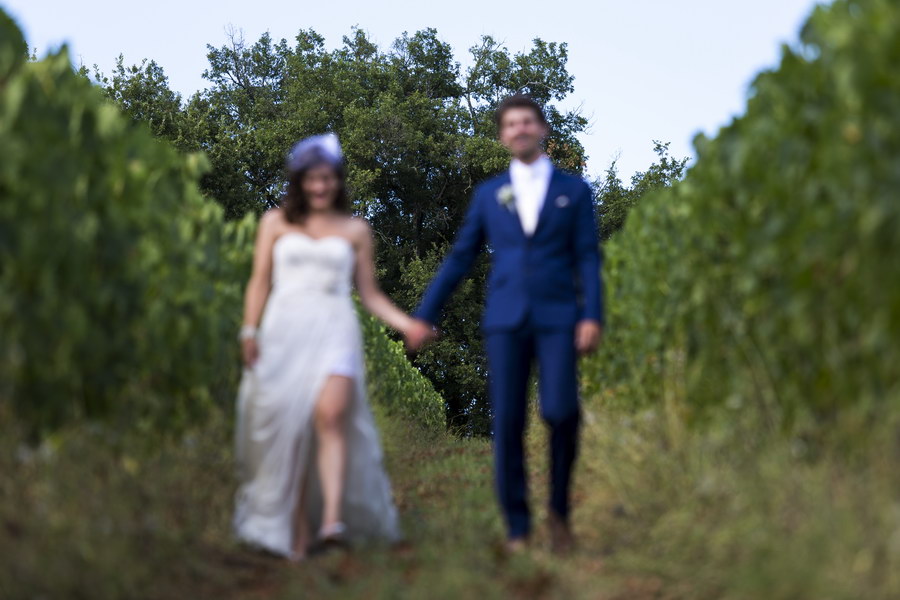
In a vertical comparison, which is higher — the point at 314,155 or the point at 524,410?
the point at 314,155

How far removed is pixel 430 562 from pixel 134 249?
2.09 m

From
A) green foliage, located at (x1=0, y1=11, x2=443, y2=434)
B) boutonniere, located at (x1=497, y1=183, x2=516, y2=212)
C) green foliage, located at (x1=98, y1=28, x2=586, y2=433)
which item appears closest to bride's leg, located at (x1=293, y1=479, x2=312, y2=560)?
green foliage, located at (x1=0, y1=11, x2=443, y2=434)

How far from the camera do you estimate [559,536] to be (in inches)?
236

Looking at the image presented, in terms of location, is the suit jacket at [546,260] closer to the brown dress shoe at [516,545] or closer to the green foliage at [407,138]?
the brown dress shoe at [516,545]

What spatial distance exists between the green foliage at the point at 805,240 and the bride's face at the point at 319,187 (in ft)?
6.75

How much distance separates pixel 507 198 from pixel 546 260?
16.6 inches

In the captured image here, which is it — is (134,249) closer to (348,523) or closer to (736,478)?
(348,523)

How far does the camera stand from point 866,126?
4398 mm

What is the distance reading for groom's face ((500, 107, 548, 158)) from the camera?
20.9 feet

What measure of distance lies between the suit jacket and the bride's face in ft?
2.77

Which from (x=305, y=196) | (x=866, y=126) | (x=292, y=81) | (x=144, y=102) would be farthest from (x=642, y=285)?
(x=292, y=81)

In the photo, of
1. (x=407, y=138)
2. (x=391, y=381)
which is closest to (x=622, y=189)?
(x=407, y=138)

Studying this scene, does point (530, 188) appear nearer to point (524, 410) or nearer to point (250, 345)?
point (524, 410)

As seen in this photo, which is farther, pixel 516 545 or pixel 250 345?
pixel 250 345
